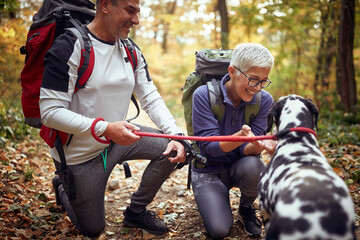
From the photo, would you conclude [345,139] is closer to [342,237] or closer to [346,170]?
[346,170]

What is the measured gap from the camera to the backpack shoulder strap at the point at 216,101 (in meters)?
3.25

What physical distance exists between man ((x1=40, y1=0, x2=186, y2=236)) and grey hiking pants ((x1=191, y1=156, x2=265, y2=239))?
0.45m

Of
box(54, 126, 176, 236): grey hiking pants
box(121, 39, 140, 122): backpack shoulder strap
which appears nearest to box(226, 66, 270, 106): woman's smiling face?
box(54, 126, 176, 236): grey hiking pants

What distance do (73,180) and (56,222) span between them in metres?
0.92

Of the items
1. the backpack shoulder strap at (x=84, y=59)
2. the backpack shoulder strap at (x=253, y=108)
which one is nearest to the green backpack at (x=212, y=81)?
the backpack shoulder strap at (x=253, y=108)

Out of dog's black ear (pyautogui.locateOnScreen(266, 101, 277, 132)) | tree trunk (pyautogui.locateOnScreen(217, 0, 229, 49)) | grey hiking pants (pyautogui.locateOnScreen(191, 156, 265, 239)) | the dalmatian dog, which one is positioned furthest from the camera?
tree trunk (pyautogui.locateOnScreen(217, 0, 229, 49))

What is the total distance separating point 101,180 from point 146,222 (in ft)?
2.56

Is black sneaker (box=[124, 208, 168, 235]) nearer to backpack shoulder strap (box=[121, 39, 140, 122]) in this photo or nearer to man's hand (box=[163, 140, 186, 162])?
man's hand (box=[163, 140, 186, 162])

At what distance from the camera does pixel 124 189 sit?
16.2ft

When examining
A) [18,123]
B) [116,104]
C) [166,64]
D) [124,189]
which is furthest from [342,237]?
[166,64]

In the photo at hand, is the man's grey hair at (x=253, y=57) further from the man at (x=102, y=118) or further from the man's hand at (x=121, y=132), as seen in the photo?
the man's hand at (x=121, y=132)

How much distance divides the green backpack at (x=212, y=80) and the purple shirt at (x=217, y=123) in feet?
0.19

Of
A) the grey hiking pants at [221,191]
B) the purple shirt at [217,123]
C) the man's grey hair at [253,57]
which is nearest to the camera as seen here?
the man's grey hair at [253,57]

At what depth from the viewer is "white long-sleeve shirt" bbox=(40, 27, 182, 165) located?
113 inches
